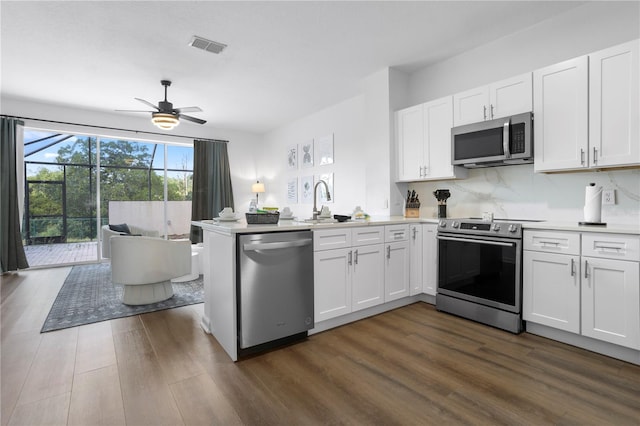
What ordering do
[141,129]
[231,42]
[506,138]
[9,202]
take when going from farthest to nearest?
[141,129] < [9,202] < [231,42] < [506,138]

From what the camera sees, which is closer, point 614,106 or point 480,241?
point 614,106

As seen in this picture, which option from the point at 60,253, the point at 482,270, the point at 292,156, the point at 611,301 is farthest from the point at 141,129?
the point at 611,301

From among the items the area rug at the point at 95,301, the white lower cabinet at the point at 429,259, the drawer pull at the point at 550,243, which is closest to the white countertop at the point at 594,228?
the drawer pull at the point at 550,243

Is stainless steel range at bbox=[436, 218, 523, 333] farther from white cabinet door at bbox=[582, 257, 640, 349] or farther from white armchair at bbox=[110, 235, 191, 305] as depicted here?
white armchair at bbox=[110, 235, 191, 305]

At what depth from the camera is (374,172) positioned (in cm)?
416

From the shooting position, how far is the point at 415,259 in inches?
135

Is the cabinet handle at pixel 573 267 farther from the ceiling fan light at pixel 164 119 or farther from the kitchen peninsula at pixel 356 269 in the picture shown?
the ceiling fan light at pixel 164 119

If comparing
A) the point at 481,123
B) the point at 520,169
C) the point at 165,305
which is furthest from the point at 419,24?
the point at 165,305

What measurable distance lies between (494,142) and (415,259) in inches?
55.2

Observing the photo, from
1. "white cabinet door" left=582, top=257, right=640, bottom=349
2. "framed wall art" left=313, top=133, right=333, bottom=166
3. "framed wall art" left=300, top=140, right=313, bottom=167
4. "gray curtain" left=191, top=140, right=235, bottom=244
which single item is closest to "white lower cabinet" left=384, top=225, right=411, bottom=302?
"white cabinet door" left=582, top=257, right=640, bottom=349

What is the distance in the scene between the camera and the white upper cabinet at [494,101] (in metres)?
2.80

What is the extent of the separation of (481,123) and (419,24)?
1.12 m

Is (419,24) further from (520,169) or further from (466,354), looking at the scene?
(466,354)

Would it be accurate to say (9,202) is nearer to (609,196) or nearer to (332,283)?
(332,283)
